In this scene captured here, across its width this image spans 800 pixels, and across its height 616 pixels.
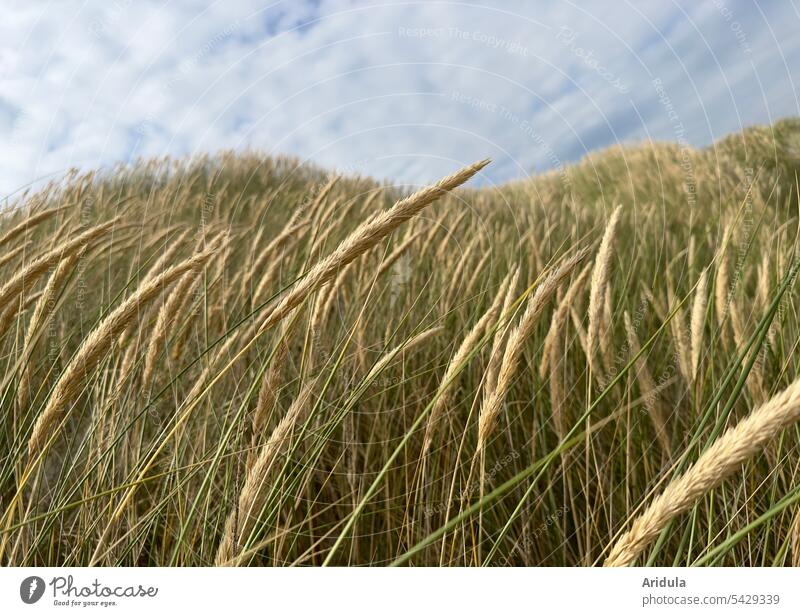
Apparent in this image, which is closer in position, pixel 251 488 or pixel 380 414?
pixel 251 488

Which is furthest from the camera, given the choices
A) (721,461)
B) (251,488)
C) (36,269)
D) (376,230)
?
(36,269)

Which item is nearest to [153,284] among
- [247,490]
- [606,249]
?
[247,490]

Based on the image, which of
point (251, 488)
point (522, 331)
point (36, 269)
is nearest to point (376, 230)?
point (522, 331)

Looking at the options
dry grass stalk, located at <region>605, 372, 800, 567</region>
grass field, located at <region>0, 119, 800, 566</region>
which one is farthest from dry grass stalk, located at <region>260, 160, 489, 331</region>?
dry grass stalk, located at <region>605, 372, 800, 567</region>

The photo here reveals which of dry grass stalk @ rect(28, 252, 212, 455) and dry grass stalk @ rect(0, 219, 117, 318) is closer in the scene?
dry grass stalk @ rect(28, 252, 212, 455)

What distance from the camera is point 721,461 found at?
526 millimetres

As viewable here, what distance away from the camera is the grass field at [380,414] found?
0.85 m

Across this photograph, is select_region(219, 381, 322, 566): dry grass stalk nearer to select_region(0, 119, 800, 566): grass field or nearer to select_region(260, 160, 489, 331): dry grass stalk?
select_region(0, 119, 800, 566): grass field

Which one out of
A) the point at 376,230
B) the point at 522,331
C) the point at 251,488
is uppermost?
the point at 376,230

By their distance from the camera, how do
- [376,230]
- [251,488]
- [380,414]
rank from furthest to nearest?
[380,414] < [251,488] < [376,230]

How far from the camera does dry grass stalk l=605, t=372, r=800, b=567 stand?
19.5 inches

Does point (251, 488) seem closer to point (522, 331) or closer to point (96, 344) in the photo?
point (96, 344)

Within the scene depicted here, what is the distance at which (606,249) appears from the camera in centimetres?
89

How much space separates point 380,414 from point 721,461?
1.05 meters
